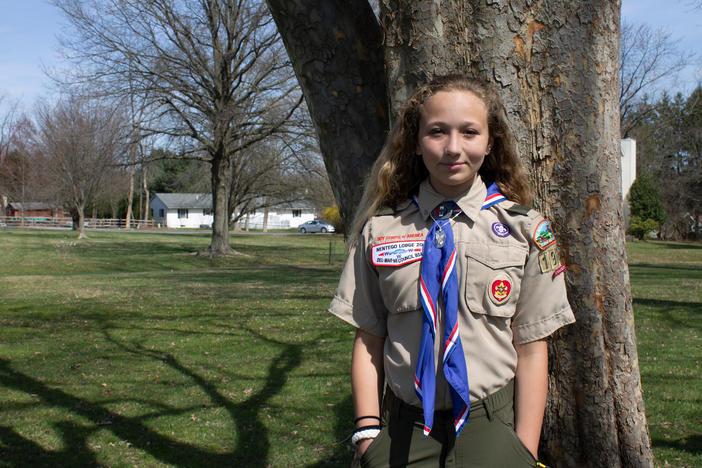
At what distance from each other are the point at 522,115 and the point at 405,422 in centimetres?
125

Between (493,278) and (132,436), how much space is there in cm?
398

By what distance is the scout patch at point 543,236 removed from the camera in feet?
6.90

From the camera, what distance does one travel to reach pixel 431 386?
6.34ft

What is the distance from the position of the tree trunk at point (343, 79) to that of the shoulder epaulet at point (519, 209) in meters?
0.92

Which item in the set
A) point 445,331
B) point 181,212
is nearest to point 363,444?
point 445,331

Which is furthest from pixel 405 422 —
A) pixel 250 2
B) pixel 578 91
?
pixel 250 2

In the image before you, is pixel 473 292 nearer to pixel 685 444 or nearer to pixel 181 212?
pixel 685 444

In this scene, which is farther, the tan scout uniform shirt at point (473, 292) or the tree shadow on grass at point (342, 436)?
the tree shadow on grass at point (342, 436)

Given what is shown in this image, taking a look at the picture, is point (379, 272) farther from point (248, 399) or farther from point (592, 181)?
point (248, 399)

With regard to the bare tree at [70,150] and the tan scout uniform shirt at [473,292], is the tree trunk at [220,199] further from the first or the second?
the tan scout uniform shirt at [473,292]

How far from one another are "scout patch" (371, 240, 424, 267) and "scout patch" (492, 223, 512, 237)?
0.25 m

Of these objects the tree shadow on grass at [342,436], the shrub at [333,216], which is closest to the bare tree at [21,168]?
the shrub at [333,216]

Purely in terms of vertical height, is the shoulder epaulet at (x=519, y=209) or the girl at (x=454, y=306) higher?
the shoulder epaulet at (x=519, y=209)

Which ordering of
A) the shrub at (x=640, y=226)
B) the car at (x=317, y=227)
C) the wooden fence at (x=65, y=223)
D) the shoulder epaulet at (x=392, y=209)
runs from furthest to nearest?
the car at (x=317, y=227) → the wooden fence at (x=65, y=223) → the shrub at (x=640, y=226) → the shoulder epaulet at (x=392, y=209)
